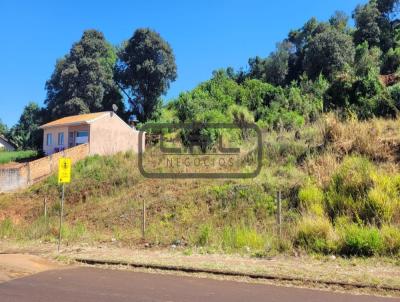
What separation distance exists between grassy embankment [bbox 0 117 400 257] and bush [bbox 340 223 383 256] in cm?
2

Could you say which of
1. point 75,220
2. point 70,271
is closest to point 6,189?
point 75,220

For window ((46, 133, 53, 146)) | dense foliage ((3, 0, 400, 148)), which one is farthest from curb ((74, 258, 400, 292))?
window ((46, 133, 53, 146))

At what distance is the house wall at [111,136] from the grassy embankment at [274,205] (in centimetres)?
1019

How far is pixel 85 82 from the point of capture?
4353cm

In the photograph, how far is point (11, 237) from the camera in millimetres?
14695

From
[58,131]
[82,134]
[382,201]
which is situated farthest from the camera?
[58,131]

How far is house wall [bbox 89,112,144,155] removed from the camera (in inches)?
1244

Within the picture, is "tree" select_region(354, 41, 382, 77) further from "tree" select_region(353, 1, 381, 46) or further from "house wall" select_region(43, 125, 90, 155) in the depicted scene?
"house wall" select_region(43, 125, 90, 155)

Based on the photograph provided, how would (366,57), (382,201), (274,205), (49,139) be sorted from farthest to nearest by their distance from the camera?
1. (366,57)
2. (49,139)
3. (274,205)
4. (382,201)

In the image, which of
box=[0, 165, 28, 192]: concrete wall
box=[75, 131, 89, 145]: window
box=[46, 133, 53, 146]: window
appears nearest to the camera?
box=[0, 165, 28, 192]: concrete wall

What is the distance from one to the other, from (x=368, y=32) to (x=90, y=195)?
38.8m

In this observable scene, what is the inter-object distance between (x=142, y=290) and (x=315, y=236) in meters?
5.04

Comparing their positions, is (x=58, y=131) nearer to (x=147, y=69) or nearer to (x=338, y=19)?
(x=147, y=69)

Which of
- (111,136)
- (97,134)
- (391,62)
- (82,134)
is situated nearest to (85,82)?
(82,134)
